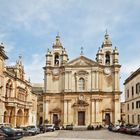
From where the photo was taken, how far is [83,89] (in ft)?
210

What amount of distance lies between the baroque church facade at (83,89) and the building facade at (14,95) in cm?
626

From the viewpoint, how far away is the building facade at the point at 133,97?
51.9 m

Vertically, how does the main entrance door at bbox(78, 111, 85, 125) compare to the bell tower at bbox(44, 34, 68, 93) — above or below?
below

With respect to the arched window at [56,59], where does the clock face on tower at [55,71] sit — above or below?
below

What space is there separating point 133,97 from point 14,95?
20.5 metres

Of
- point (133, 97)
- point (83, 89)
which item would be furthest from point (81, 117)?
point (133, 97)

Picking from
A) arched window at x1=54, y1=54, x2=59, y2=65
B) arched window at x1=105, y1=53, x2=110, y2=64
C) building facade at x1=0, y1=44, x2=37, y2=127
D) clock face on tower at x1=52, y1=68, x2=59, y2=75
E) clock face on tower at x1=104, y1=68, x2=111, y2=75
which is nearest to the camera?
building facade at x1=0, y1=44, x2=37, y2=127

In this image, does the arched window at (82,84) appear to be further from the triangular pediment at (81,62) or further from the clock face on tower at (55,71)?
the clock face on tower at (55,71)

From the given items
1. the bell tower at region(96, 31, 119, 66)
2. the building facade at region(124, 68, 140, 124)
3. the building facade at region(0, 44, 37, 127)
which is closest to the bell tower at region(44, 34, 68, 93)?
the building facade at region(0, 44, 37, 127)

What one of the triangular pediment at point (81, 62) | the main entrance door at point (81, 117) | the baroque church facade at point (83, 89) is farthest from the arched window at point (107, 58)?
the main entrance door at point (81, 117)

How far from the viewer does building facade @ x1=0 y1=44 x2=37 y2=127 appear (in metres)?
43.7

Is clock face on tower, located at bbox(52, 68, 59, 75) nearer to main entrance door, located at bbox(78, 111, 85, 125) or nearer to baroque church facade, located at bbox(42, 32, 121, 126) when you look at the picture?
baroque church facade, located at bbox(42, 32, 121, 126)

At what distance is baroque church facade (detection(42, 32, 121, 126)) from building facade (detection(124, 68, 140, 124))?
7.90 ft

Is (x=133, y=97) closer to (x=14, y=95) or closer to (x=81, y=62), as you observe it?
(x=81, y=62)
